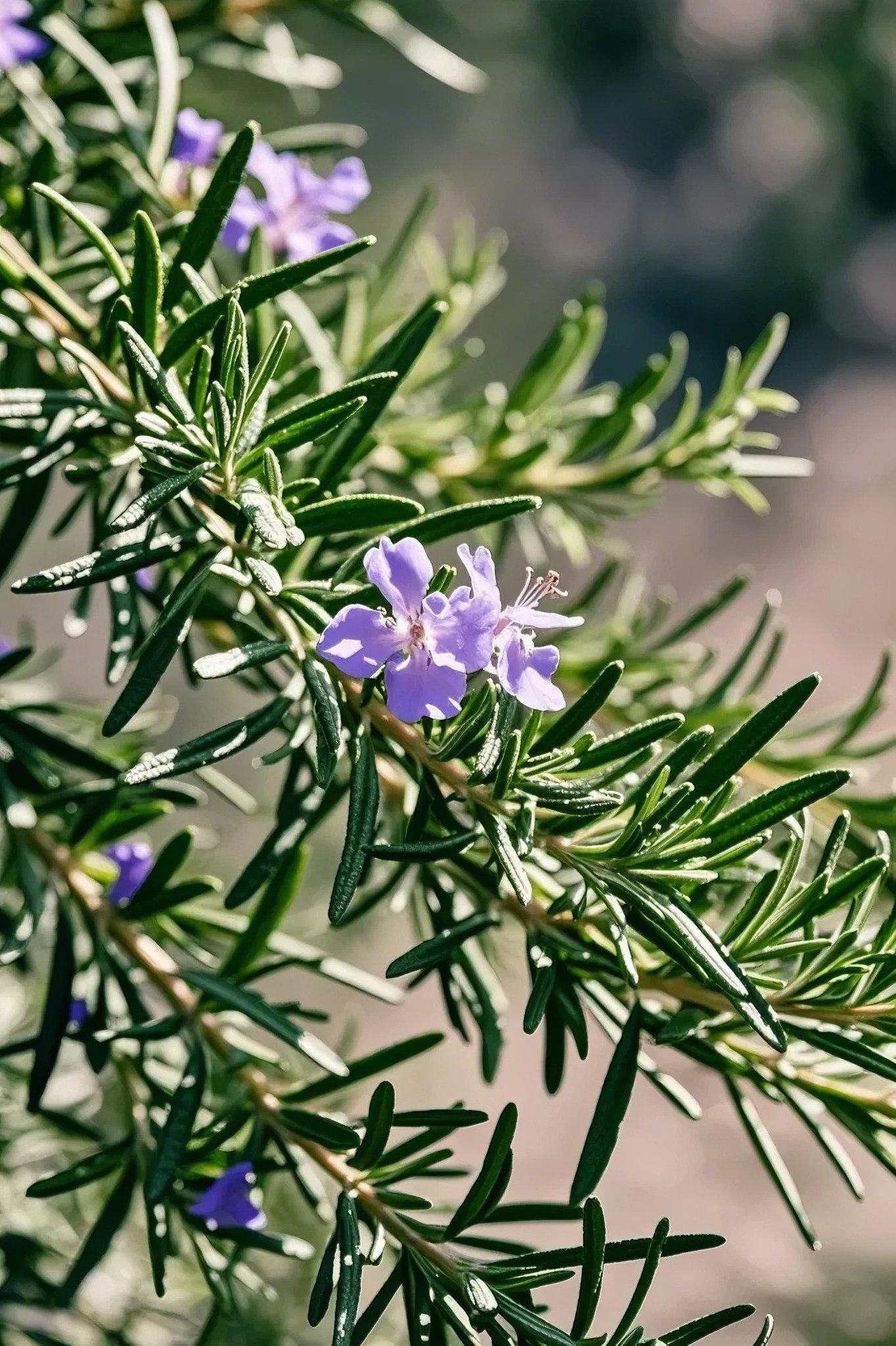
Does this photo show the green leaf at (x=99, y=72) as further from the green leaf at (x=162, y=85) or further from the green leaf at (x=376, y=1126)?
the green leaf at (x=376, y=1126)

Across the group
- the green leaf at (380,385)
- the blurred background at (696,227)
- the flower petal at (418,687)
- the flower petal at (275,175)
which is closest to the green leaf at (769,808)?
the flower petal at (418,687)

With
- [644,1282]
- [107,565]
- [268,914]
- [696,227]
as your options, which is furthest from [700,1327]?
[696,227]

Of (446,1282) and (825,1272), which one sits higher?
(825,1272)

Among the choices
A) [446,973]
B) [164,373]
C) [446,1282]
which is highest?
[164,373]

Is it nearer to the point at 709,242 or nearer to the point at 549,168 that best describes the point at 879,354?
the point at 709,242

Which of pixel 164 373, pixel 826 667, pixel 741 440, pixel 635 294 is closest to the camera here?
pixel 164 373

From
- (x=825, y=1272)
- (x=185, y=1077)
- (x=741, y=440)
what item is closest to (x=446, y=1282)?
(x=185, y=1077)

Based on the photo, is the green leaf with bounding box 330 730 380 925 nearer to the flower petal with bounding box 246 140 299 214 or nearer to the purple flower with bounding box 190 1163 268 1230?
the purple flower with bounding box 190 1163 268 1230
